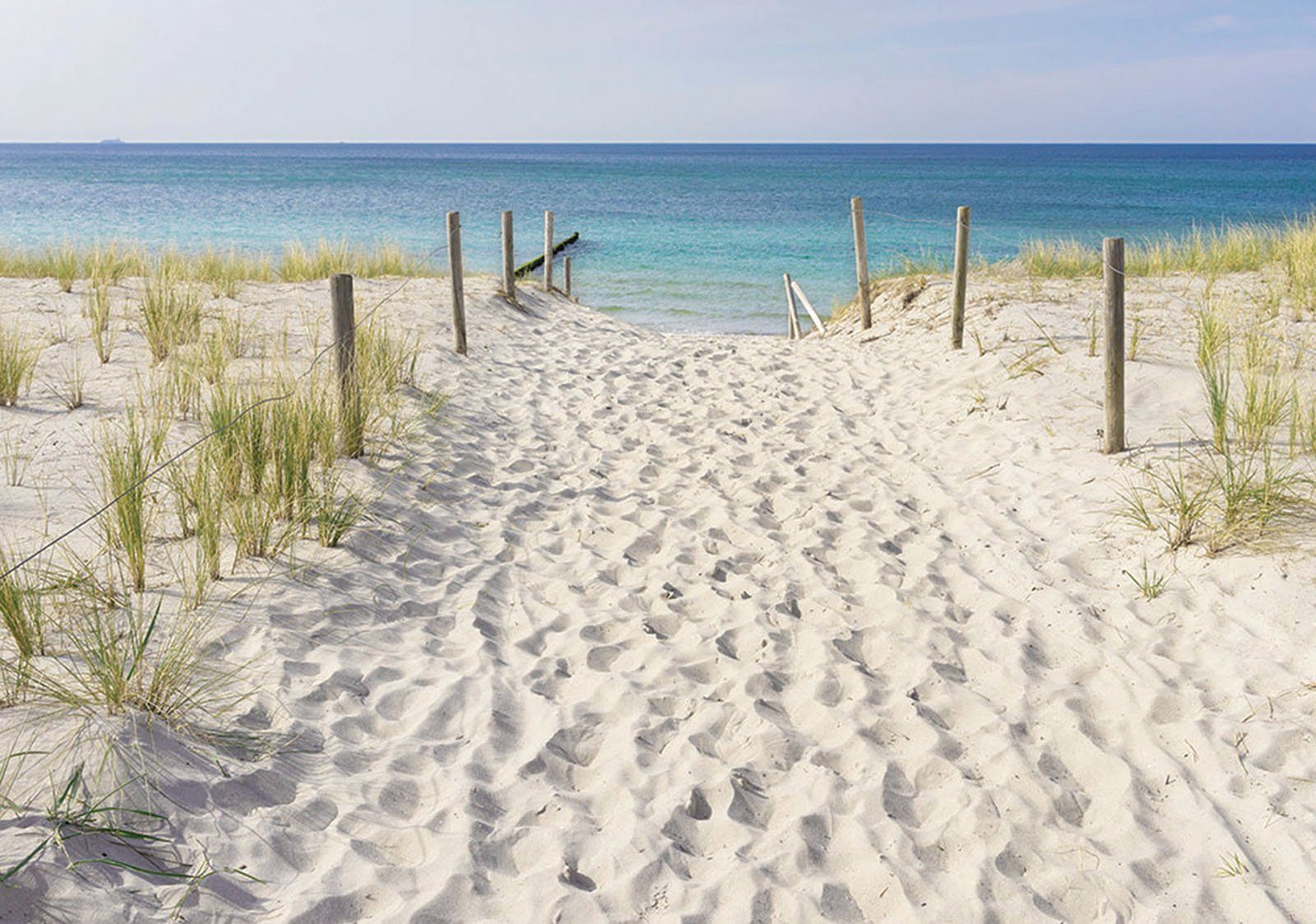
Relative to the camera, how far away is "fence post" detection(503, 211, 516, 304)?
1103 centimetres

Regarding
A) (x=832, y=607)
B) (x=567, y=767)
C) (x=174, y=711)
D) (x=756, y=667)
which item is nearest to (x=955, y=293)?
(x=832, y=607)

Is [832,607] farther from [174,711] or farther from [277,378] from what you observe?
[277,378]

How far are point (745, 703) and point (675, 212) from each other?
1323 inches

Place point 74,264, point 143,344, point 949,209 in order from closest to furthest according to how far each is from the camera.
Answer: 1. point 143,344
2. point 74,264
3. point 949,209

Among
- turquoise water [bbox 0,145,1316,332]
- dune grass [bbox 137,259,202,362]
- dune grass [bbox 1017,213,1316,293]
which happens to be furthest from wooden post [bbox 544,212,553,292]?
dune grass [bbox 1017,213,1316,293]

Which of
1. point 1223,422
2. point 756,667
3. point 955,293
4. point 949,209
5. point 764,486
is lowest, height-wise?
point 756,667

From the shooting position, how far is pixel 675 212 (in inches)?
1394

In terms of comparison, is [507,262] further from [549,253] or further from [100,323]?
[100,323]

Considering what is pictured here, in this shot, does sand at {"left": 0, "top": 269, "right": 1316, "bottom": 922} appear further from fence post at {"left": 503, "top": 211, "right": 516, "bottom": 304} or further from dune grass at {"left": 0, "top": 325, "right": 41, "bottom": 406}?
fence post at {"left": 503, "top": 211, "right": 516, "bottom": 304}

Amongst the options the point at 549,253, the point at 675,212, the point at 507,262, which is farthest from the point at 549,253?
the point at 675,212

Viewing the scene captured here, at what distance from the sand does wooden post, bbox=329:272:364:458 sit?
245mm

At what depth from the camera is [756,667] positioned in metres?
3.75

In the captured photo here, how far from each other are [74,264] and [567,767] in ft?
34.6

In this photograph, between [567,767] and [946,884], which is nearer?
[946,884]
